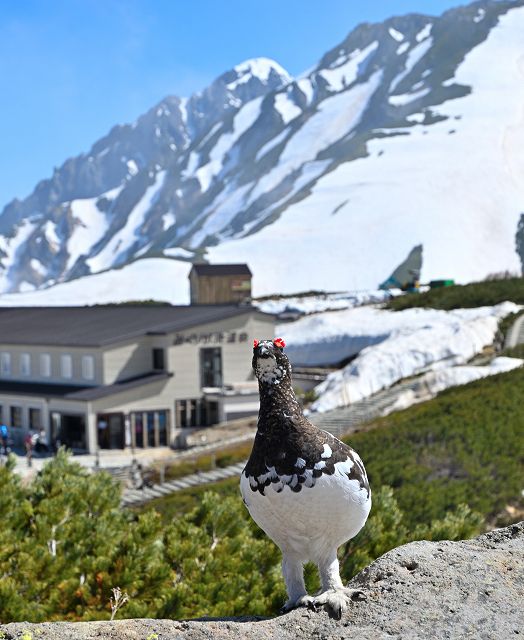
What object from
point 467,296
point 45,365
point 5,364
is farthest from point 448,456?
point 467,296

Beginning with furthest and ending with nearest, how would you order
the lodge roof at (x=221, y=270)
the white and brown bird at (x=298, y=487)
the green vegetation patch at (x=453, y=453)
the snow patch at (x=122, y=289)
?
1. the snow patch at (x=122, y=289)
2. the lodge roof at (x=221, y=270)
3. the green vegetation patch at (x=453, y=453)
4. the white and brown bird at (x=298, y=487)

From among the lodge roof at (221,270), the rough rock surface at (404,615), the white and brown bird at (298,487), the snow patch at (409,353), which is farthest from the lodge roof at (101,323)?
the rough rock surface at (404,615)

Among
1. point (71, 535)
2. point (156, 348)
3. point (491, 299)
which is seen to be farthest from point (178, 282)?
point (71, 535)

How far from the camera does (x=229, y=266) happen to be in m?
96.8

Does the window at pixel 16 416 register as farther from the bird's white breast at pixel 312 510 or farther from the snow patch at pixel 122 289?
the snow patch at pixel 122 289

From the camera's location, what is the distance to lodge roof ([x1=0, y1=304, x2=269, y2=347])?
4666 cm

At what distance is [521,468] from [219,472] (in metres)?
11.8

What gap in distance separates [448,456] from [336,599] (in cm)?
2340

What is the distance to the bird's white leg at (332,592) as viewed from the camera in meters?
5.55

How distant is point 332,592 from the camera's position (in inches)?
224

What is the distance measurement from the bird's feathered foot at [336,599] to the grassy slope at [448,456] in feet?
52.9

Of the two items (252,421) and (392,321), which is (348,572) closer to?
(252,421)

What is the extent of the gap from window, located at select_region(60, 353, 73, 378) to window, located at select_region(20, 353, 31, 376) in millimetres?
2976

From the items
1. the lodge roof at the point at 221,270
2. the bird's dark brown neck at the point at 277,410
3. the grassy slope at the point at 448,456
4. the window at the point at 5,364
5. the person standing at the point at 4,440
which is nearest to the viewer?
the bird's dark brown neck at the point at 277,410
